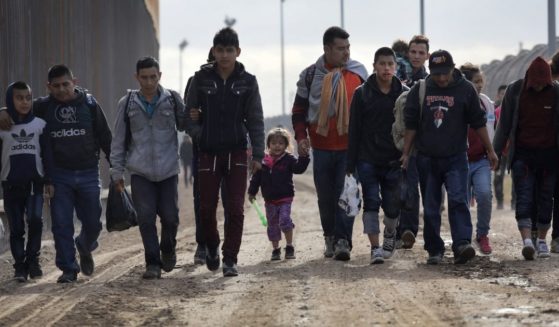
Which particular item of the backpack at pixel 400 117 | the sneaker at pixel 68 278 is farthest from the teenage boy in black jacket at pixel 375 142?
the sneaker at pixel 68 278

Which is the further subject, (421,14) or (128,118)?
(421,14)

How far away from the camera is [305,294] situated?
959cm

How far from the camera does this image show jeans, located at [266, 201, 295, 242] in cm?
1341

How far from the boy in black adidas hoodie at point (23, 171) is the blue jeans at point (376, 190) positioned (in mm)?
2874

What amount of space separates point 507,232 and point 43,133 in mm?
7555

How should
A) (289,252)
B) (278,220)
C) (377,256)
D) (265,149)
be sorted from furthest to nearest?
(278,220), (289,252), (265,149), (377,256)

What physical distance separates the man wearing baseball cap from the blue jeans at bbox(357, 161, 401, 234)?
33cm

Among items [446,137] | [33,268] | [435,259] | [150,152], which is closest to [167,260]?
[150,152]

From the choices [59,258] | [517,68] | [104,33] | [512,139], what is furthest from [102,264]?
[517,68]

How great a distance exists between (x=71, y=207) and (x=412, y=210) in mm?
3336

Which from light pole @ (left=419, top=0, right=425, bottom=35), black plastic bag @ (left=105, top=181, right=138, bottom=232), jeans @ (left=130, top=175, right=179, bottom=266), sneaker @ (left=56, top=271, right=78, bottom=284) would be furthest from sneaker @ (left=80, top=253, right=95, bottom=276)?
light pole @ (left=419, top=0, right=425, bottom=35)

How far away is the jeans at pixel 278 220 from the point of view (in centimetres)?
1341

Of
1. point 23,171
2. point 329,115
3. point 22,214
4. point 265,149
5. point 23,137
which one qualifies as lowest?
point 22,214

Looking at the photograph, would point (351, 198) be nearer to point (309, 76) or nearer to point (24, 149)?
point (309, 76)
